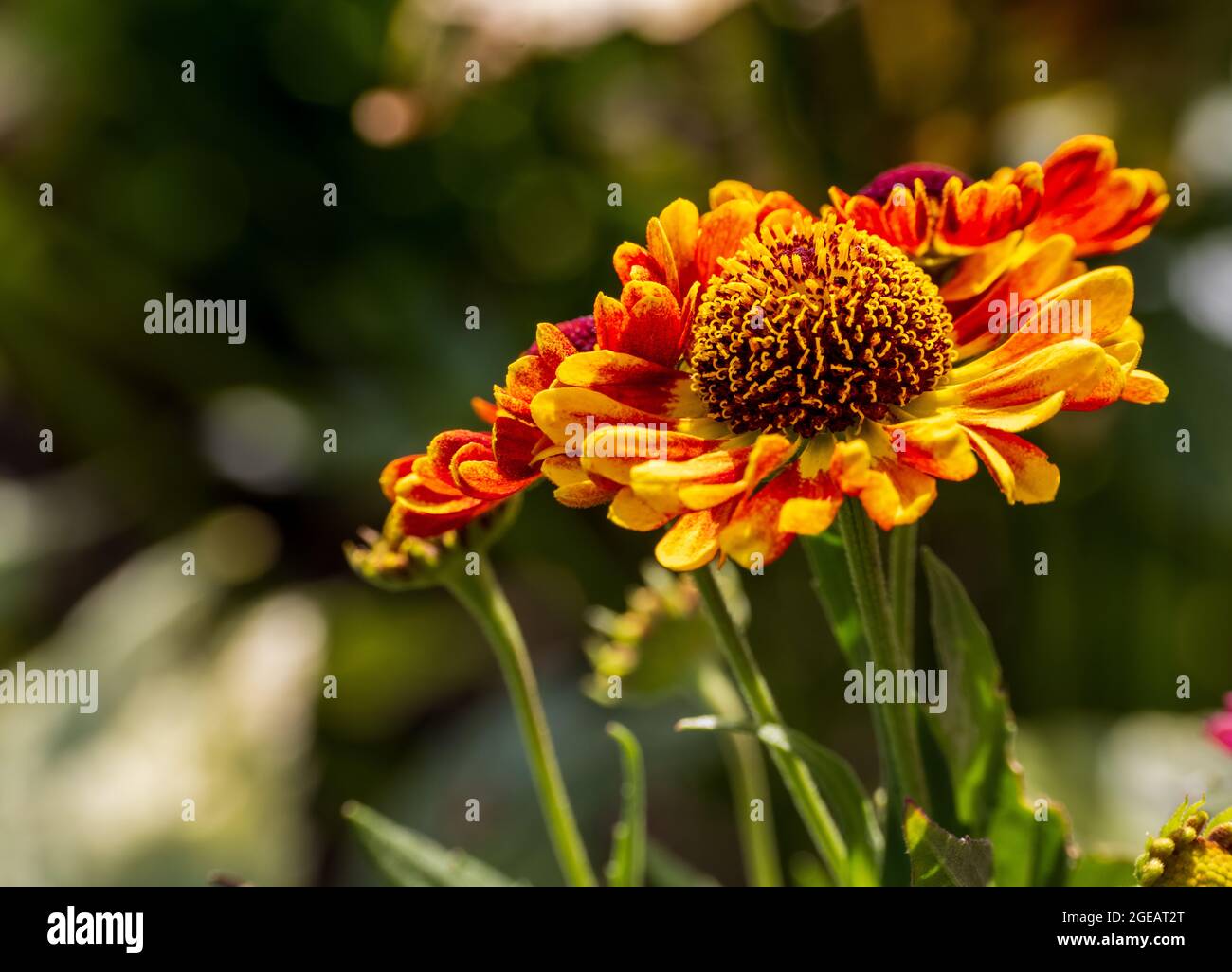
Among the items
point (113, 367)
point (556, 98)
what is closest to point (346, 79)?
point (556, 98)

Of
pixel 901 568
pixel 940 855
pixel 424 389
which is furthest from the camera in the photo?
pixel 424 389

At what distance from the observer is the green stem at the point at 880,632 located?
1.59 feet

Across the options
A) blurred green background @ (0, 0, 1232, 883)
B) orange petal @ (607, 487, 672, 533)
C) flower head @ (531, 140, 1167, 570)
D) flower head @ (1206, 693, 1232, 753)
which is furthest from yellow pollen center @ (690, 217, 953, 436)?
blurred green background @ (0, 0, 1232, 883)

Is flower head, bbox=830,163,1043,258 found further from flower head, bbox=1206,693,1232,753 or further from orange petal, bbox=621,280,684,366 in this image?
flower head, bbox=1206,693,1232,753

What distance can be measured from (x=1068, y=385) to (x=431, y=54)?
3.57ft

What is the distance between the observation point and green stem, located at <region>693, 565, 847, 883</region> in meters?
0.53

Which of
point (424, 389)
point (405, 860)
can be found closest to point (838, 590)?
point (405, 860)

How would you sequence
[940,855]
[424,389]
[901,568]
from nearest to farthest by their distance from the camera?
[940,855]
[901,568]
[424,389]

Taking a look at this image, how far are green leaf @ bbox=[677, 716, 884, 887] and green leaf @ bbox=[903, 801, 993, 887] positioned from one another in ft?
0.17

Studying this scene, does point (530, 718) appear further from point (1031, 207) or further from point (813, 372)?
point (1031, 207)

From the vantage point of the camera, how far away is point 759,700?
53cm

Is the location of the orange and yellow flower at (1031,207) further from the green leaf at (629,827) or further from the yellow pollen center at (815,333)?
Answer: the green leaf at (629,827)

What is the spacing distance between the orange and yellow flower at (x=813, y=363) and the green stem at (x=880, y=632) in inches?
1.0

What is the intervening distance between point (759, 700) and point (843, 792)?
0.05 meters
